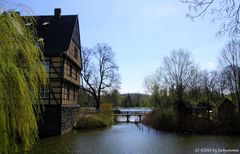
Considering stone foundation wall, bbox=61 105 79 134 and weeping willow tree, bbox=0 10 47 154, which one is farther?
stone foundation wall, bbox=61 105 79 134

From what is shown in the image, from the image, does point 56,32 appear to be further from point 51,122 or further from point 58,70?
point 51,122

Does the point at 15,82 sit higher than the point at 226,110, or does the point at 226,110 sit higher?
the point at 15,82

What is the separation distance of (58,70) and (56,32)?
3.41m

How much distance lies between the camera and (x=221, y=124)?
23922mm

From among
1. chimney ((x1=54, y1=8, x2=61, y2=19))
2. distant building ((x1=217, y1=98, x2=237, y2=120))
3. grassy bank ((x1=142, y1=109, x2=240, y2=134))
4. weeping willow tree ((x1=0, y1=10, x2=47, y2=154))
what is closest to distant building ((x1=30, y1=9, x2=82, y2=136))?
chimney ((x1=54, y1=8, x2=61, y2=19))

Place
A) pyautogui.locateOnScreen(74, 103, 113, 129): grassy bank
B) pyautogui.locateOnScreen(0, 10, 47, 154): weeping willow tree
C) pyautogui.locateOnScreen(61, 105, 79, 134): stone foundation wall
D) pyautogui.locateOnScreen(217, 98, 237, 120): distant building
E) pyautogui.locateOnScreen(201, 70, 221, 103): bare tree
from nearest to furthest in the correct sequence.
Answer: pyautogui.locateOnScreen(0, 10, 47, 154): weeping willow tree < pyautogui.locateOnScreen(61, 105, 79, 134): stone foundation wall < pyautogui.locateOnScreen(217, 98, 237, 120): distant building < pyautogui.locateOnScreen(74, 103, 113, 129): grassy bank < pyautogui.locateOnScreen(201, 70, 221, 103): bare tree

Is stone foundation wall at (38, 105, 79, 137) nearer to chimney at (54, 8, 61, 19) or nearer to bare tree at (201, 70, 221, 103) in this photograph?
chimney at (54, 8, 61, 19)

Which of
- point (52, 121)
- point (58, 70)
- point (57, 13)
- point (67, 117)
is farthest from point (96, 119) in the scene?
point (57, 13)

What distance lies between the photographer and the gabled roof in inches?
829

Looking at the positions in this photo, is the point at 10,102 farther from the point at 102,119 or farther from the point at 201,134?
the point at 102,119

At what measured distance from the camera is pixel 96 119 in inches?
1058

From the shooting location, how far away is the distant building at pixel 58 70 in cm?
1977

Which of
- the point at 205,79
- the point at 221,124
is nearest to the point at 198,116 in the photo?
the point at 221,124

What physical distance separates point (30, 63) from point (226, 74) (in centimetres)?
3139
